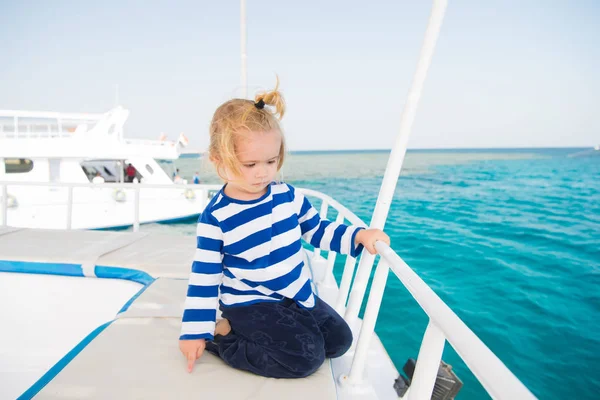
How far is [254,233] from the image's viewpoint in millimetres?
1363

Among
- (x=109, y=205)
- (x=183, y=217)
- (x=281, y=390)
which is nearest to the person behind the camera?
(x=281, y=390)

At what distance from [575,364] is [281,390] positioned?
3.68 metres

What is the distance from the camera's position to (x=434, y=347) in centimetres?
85

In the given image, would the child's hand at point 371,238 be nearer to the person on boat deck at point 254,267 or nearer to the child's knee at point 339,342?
the person on boat deck at point 254,267

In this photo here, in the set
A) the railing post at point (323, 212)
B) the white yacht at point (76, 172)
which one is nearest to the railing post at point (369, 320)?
the railing post at point (323, 212)

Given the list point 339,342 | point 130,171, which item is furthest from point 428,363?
point 130,171

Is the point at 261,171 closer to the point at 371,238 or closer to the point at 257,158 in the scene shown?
the point at 257,158

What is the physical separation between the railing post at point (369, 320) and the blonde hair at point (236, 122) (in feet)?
2.08

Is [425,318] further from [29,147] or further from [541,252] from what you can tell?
[29,147]

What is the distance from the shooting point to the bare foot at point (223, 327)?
55.9 inches

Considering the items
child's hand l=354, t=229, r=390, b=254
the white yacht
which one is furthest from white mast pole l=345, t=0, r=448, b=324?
the white yacht

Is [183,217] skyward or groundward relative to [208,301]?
groundward

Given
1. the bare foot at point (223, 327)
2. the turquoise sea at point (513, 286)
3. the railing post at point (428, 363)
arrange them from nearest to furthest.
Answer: the railing post at point (428, 363) < the bare foot at point (223, 327) < the turquoise sea at point (513, 286)

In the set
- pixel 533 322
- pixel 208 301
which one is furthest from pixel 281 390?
pixel 533 322
